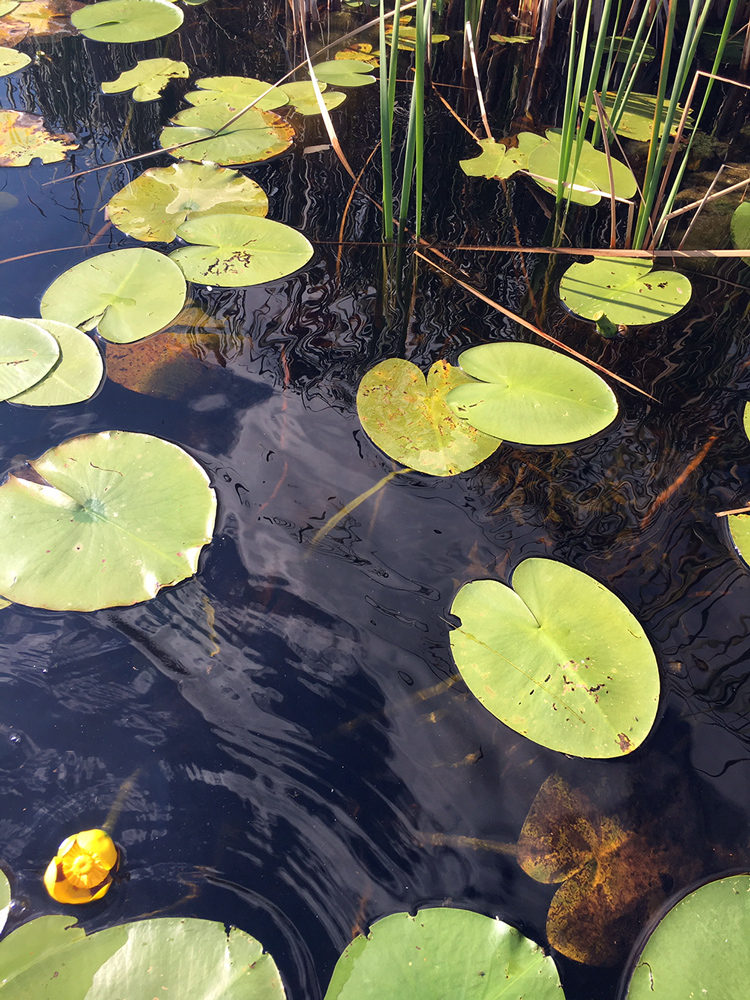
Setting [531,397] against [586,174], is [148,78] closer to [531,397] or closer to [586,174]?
[586,174]

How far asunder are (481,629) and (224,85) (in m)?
3.37

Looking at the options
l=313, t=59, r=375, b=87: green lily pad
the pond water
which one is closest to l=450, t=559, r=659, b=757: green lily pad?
the pond water

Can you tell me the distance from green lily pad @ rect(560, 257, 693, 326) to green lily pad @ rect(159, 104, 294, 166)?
63.6 inches

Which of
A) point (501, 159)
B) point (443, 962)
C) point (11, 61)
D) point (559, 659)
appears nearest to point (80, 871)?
point (443, 962)

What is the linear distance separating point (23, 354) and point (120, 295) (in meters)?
0.40

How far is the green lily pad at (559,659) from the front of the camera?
125 centimetres

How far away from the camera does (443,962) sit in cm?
99

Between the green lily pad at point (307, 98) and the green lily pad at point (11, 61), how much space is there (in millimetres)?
1539

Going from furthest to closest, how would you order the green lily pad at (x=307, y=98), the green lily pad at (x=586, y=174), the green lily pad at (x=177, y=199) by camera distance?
the green lily pad at (x=307, y=98), the green lily pad at (x=586, y=174), the green lily pad at (x=177, y=199)

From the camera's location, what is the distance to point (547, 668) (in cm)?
133

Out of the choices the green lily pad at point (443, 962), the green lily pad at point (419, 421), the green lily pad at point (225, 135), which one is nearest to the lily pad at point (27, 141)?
the green lily pad at point (225, 135)

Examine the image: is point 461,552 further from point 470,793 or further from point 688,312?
point 688,312

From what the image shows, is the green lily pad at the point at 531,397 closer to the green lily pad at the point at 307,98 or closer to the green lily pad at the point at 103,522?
the green lily pad at the point at 103,522

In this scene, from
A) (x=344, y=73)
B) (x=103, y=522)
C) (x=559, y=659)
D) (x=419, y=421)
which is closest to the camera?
(x=559, y=659)
